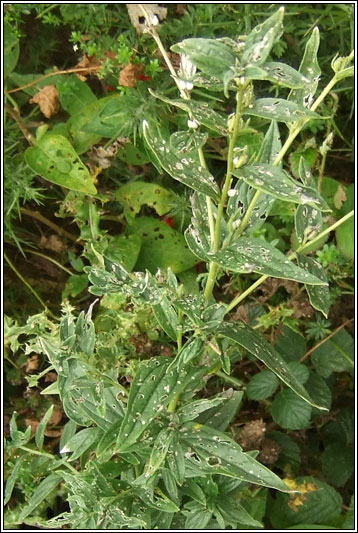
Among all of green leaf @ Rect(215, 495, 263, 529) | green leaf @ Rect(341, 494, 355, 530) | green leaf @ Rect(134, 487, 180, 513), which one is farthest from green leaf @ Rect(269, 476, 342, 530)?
green leaf @ Rect(134, 487, 180, 513)

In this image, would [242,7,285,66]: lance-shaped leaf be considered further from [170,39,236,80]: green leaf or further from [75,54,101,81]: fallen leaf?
[75,54,101,81]: fallen leaf

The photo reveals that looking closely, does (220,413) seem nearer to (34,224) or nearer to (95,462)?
(95,462)

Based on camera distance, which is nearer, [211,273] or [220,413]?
[211,273]

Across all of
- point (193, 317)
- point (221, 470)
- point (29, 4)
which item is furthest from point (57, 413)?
point (29, 4)

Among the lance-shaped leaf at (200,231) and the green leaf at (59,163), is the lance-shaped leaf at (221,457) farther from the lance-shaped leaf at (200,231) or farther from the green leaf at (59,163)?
the green leaf at (59,163)

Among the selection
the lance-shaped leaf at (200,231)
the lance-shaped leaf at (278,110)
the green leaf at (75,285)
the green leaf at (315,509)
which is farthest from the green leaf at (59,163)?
the green leaf at (315,509)

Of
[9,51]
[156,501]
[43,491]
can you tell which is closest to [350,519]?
[156,501]

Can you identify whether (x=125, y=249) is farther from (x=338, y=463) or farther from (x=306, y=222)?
(x=338, y=463)
